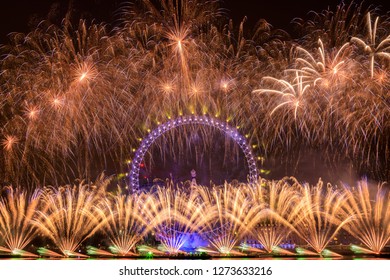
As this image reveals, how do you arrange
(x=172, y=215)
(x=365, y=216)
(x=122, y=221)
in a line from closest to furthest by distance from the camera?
1. (x=365, y=216)
2. (x=172, y=215)
3. (x=122, y=221)

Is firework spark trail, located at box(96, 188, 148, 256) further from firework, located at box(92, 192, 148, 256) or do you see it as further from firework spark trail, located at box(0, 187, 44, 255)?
firework spark trail, located at box(0, 187, 44, 255)

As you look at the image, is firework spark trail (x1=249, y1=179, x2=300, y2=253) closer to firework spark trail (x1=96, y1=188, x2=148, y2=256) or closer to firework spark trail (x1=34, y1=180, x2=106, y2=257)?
firework spark trail (x1=96, y1=188, x2=148, y2=256)

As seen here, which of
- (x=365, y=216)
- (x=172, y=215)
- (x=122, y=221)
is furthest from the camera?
(x=122, y=221)

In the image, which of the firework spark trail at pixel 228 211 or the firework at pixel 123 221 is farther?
the firework at pixel 123 221

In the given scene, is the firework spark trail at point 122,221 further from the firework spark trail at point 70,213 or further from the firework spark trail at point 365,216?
the firework spark trail at point 365,216

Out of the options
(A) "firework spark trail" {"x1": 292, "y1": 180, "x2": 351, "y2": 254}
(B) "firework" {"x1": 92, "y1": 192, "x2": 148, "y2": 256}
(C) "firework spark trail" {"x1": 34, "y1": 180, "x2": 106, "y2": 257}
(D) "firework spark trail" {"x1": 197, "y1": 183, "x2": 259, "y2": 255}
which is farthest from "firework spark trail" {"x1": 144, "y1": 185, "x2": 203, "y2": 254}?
(A) "firework spark trail" {"x1": 292, "y1": 180, "x2": 351, "y2": 254}

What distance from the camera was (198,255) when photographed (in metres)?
26.8

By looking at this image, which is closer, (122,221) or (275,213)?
(275,213)

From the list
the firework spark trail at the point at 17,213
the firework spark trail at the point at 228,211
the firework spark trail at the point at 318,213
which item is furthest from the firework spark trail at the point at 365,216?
the firework spark trail at the point at 17,213

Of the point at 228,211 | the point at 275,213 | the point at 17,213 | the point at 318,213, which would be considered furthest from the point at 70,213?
the point at 318,213

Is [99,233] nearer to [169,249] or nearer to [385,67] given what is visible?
[169,249]

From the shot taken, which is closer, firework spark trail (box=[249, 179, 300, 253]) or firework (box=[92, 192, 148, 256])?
firework spark trail (box=[249, 179, 300, 253])

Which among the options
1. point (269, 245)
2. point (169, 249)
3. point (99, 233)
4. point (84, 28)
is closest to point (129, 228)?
point (169, 249)

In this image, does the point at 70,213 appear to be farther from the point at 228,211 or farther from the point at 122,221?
the point at 228,211
